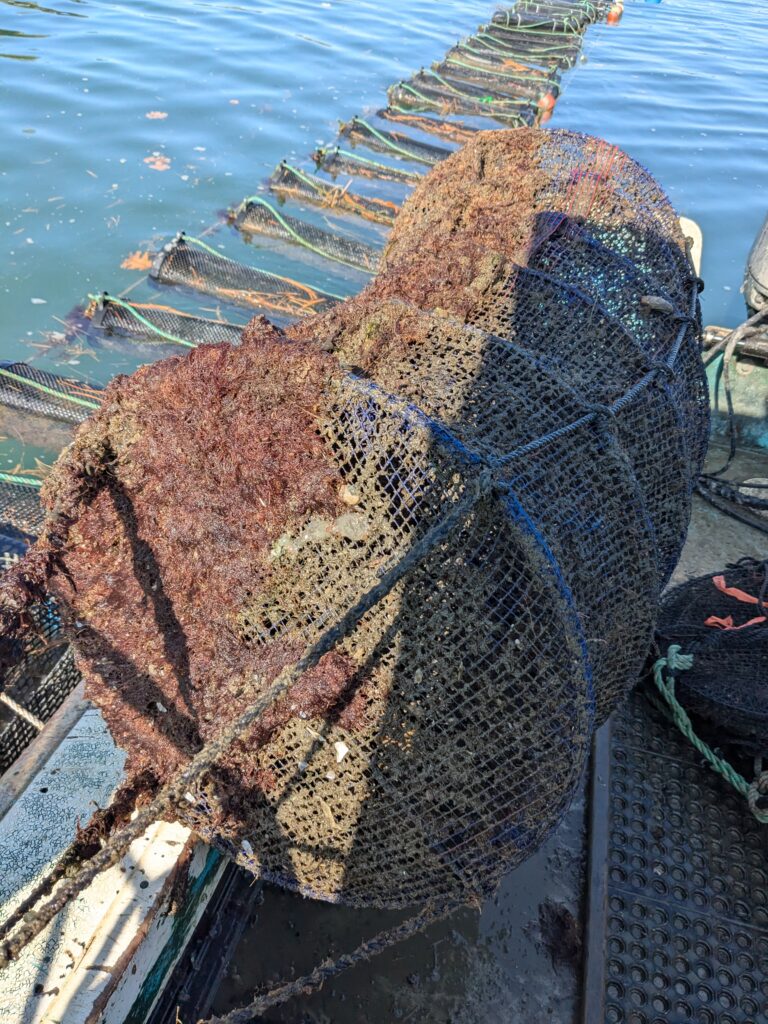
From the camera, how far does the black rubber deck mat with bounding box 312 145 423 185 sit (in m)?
10.6

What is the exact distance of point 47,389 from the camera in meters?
5.73

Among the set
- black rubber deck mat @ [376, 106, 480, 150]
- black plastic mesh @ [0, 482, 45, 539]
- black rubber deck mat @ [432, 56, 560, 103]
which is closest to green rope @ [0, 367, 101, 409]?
black plastic mesh @ [0, 482, 45, 539]

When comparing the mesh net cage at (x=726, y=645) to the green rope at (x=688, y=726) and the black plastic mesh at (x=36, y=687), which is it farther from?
the black plastic mesh at (x=36, y=687)

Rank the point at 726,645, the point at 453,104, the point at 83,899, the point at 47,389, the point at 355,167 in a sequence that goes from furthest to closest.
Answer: the point at 453,104 < the point at 355,167 < the point at 47,389 < the point at 726,645 < the point at 83,899

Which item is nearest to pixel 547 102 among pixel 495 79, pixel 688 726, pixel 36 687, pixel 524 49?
pixel 495 79


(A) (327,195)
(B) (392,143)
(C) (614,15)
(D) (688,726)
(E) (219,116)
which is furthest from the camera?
(C) (614,15)

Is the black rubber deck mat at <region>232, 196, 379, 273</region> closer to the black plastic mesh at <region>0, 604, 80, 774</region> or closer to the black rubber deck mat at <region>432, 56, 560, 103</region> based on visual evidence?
the black plastic mesh at <region>0, 604, 80, 774</region>

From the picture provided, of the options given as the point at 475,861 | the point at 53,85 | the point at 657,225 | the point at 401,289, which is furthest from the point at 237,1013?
the point at 53,85

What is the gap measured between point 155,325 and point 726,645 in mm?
5583

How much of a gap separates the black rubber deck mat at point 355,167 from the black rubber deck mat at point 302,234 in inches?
79.2

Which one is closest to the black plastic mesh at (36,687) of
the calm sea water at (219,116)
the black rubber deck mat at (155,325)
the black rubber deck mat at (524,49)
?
the calm sea water at (219,116)

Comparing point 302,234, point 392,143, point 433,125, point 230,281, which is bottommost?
point 230,281

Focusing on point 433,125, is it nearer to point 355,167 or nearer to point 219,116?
point 355,167

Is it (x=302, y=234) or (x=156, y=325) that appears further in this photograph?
(x=302, y=234)
